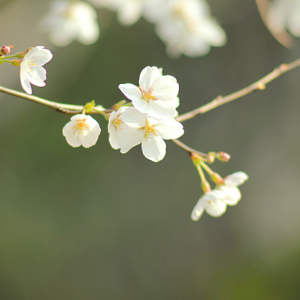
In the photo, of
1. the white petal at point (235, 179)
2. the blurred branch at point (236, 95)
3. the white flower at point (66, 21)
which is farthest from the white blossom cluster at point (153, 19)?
the white petal at point (235, 179)

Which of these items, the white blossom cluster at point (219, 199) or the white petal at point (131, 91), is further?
the white blossom cluster at point (219, 199)

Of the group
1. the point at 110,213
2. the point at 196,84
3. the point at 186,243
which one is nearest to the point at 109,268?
the point at 110,213

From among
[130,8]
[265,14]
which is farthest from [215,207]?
[130,8]

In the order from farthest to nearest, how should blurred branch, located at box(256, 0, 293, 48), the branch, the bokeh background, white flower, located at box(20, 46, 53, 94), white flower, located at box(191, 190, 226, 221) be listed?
the bokeh background < blurred branch, located at box(256, 0, 293, 48) < white flower, located at box(191, 190, 226, 221) < white flower, located at box(20, 46, 53, 94) < the branch

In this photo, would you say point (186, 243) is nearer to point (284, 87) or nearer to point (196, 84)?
point (196, 84)

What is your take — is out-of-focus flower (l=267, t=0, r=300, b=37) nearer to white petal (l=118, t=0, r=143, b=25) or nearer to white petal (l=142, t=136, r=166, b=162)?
white petal (l=118, t=0, r=143, b=25)

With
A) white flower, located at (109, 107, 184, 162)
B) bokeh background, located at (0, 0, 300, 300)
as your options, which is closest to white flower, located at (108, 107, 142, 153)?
white flower, located at (109, 107, 184, 162)

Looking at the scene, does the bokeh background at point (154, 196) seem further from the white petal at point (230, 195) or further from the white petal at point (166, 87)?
the white petal at point (166, 87)
